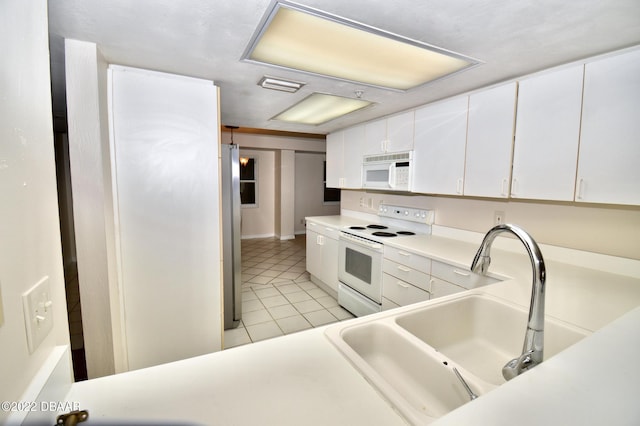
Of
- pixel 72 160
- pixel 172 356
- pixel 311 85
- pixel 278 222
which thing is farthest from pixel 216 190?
pixel 278 222

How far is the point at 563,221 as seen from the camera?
6.70 feet

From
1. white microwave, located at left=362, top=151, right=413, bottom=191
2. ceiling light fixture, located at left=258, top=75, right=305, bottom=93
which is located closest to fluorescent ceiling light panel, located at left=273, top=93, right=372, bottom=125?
ceiling light fixture, located at left=258, top=75, right=305, bottom=93

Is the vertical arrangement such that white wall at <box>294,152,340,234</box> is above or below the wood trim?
below

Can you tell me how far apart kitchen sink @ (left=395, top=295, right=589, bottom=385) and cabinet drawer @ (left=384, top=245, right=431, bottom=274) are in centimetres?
86

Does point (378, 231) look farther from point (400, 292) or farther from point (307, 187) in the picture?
point (307, 187)

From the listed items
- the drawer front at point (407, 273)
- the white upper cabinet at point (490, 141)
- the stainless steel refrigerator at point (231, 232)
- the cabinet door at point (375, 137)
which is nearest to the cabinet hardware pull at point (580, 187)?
the white upper cabinet at point (490, 141)

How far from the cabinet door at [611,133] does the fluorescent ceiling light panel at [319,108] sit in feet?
5.28

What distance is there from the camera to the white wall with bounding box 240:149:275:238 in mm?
6941

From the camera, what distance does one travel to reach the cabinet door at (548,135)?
1749 mm

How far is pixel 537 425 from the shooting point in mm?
533

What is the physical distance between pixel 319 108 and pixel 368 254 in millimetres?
1590

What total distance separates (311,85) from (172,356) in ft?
7.52

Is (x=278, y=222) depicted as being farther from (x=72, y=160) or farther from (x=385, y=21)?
(x=385, y=21)

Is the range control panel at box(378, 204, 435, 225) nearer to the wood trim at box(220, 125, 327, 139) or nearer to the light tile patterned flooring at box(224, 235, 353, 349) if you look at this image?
the light tile patterned flooring at box(224, 235, 353, 349)
